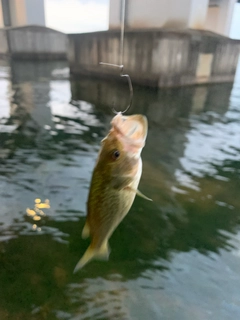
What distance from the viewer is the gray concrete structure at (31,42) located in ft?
103

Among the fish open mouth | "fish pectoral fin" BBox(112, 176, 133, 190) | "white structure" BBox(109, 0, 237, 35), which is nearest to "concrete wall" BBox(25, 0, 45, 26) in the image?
"white structure" BBox(109, 0, 237, 35)

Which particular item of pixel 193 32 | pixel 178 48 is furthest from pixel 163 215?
pixel 193 32

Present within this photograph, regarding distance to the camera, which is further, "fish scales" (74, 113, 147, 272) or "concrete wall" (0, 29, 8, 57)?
"concrete wall" (0, 29, 8, 57)

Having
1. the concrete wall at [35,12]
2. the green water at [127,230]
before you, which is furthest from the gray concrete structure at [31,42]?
the green water at [127,230]

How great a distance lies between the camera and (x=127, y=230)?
4797mm

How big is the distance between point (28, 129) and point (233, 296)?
309 inches

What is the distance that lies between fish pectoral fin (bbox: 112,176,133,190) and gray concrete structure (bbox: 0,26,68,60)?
34.8 meters

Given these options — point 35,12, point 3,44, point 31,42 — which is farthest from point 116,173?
point 35,12

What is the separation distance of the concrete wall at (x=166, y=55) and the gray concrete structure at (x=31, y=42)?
1409cm

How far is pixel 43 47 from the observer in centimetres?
3362

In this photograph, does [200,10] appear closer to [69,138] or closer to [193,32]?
[193,32]

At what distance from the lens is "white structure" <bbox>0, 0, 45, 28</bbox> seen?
104 ft

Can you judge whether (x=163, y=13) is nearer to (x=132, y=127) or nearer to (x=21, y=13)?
(x=132, y=127)

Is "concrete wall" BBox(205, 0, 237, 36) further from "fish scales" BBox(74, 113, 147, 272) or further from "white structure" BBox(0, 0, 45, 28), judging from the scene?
"fish scales" BBox(74, 113, 147, 272)
